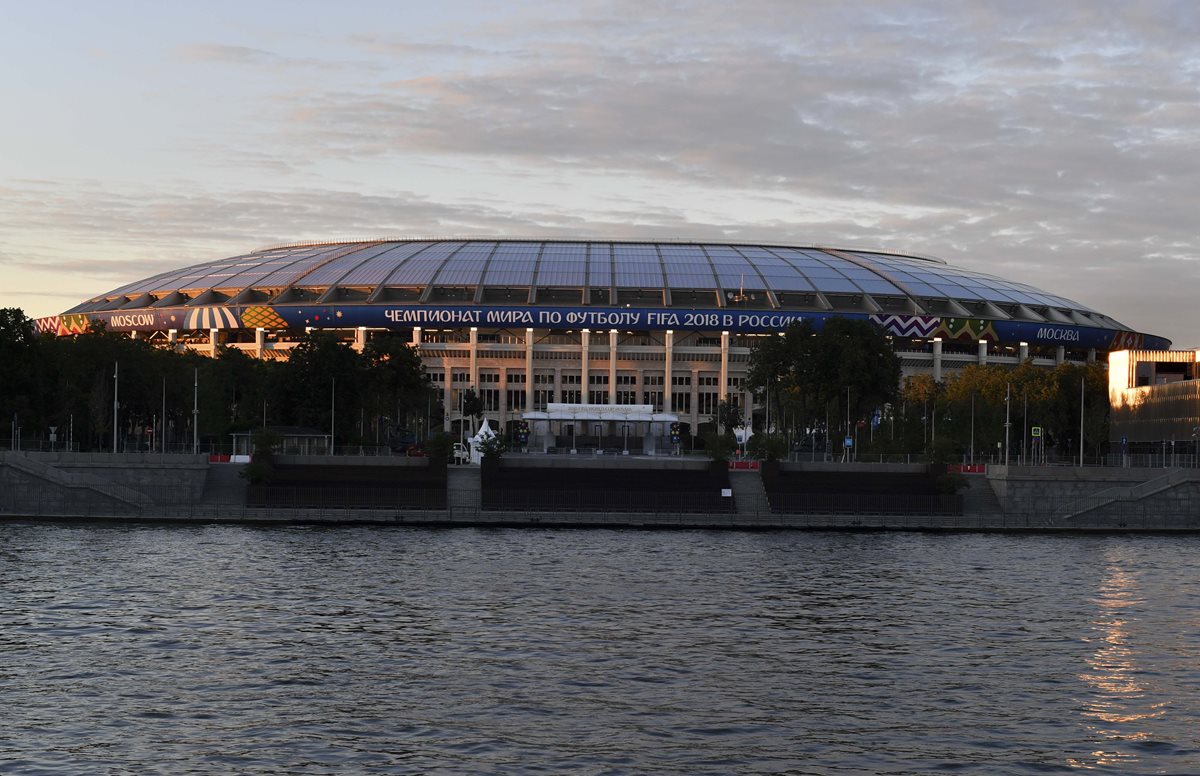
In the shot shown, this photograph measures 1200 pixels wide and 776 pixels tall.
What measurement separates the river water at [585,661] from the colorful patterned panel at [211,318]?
323 ft

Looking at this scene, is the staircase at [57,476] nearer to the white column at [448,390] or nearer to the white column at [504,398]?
the white column at [448,390]

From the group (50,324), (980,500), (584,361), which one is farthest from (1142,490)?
(50,324)

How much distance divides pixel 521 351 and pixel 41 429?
73.3 m

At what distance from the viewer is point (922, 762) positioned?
2802 cm

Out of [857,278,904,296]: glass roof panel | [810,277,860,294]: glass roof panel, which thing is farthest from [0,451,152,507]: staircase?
[857,278,904,296]: glass roof panel

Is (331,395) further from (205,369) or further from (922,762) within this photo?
(922,762)

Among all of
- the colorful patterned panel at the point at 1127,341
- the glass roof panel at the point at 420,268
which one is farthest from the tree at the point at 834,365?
the colorful patterned panel at the point at 1127,341

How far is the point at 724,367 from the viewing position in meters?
164

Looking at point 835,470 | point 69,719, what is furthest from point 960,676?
point 835,470

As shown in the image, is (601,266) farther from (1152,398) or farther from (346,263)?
(1152,398)

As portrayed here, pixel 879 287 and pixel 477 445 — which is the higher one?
pixel 879 287

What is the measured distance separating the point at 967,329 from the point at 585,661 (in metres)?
131

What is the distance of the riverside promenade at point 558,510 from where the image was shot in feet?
245

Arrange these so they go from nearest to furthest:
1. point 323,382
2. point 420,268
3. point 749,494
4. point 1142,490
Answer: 1. point 1142,490
2. point 749,494
3. point 323,382
4. point 420,268
